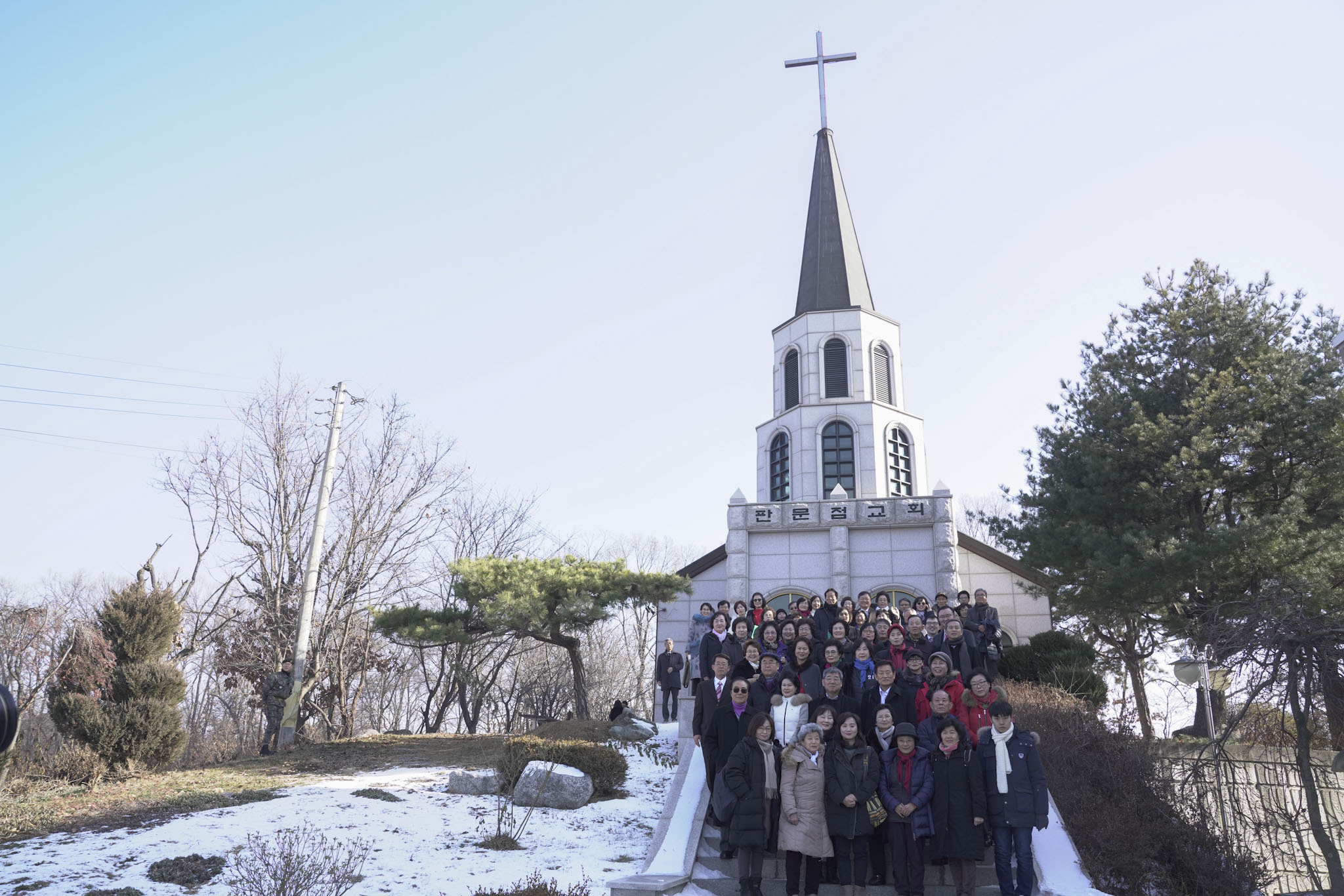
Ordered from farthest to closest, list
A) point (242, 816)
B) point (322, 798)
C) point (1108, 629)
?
point (1108, 629)
point (322, 798)
point (242, 816)

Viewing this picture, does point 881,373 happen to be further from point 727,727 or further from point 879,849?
point 879,849

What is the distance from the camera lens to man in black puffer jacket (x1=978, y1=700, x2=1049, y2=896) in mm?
7176

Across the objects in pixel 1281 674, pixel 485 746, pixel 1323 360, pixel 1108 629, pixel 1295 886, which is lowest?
pixel 1295 886

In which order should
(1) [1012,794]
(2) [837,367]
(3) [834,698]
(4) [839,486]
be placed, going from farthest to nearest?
1. (2) [837,367]
2. (4) [839,486]
3. (3) [834,698]
4. (1) [1012,794]

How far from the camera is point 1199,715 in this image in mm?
16812

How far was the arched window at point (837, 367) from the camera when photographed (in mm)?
24234

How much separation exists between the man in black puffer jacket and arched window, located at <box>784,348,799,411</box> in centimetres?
1754

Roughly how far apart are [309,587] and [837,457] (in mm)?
13076

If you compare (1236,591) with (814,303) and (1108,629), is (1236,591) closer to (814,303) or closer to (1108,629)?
(1108,629)

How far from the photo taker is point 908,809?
7258mm

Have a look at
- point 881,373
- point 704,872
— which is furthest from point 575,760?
point 881,373

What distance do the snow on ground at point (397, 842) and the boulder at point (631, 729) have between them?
2.95 meters

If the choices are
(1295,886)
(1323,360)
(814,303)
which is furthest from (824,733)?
(814,303)

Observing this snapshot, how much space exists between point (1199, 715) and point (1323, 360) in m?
6.75
